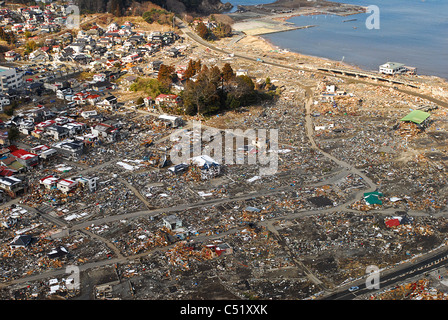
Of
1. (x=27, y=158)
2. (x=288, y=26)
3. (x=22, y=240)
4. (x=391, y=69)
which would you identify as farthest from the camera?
(x=288, y=26)

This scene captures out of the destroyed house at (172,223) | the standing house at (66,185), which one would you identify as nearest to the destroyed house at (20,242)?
the standing house at (66,185)

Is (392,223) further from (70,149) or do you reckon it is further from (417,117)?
(70,149)

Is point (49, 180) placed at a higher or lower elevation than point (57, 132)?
lower

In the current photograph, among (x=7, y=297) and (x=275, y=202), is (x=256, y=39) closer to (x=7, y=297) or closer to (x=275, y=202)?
(x=275, y=202)

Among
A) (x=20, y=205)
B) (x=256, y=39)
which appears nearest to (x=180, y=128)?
(x=20, y=205)

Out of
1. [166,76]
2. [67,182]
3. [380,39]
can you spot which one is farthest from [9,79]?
[380,39]

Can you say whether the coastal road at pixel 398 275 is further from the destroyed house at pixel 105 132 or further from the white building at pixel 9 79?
the white building at pixel 9 79
